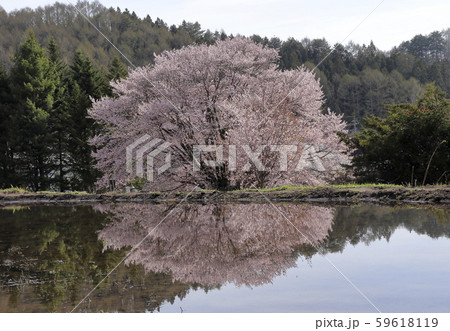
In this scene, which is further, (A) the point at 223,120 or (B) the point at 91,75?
(B) the point at 91,75

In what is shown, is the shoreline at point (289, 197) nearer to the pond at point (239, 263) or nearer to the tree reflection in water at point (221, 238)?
the pond at point (239, 263)

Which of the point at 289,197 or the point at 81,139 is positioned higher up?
the point at 81,139

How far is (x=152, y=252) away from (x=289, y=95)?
15567 mm

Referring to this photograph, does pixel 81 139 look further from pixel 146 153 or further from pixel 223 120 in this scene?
pixel 223 120

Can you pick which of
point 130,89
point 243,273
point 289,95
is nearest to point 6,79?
point 130,89

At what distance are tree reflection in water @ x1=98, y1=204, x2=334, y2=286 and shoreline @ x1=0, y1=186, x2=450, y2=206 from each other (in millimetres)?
1343

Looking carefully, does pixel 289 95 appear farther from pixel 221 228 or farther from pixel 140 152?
pixel 221 228

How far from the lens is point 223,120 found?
2141cm

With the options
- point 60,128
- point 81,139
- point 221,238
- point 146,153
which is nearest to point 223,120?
point 146,153

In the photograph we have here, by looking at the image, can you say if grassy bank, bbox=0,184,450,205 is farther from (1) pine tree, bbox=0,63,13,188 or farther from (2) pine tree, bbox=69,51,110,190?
(1) pine tree, bbox=0,63,13,188

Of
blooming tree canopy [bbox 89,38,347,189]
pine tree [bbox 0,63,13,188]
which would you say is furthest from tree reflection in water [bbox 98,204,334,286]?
pine tree [bbox 0,63,13,188]

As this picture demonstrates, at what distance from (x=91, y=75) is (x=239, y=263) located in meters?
40.1
